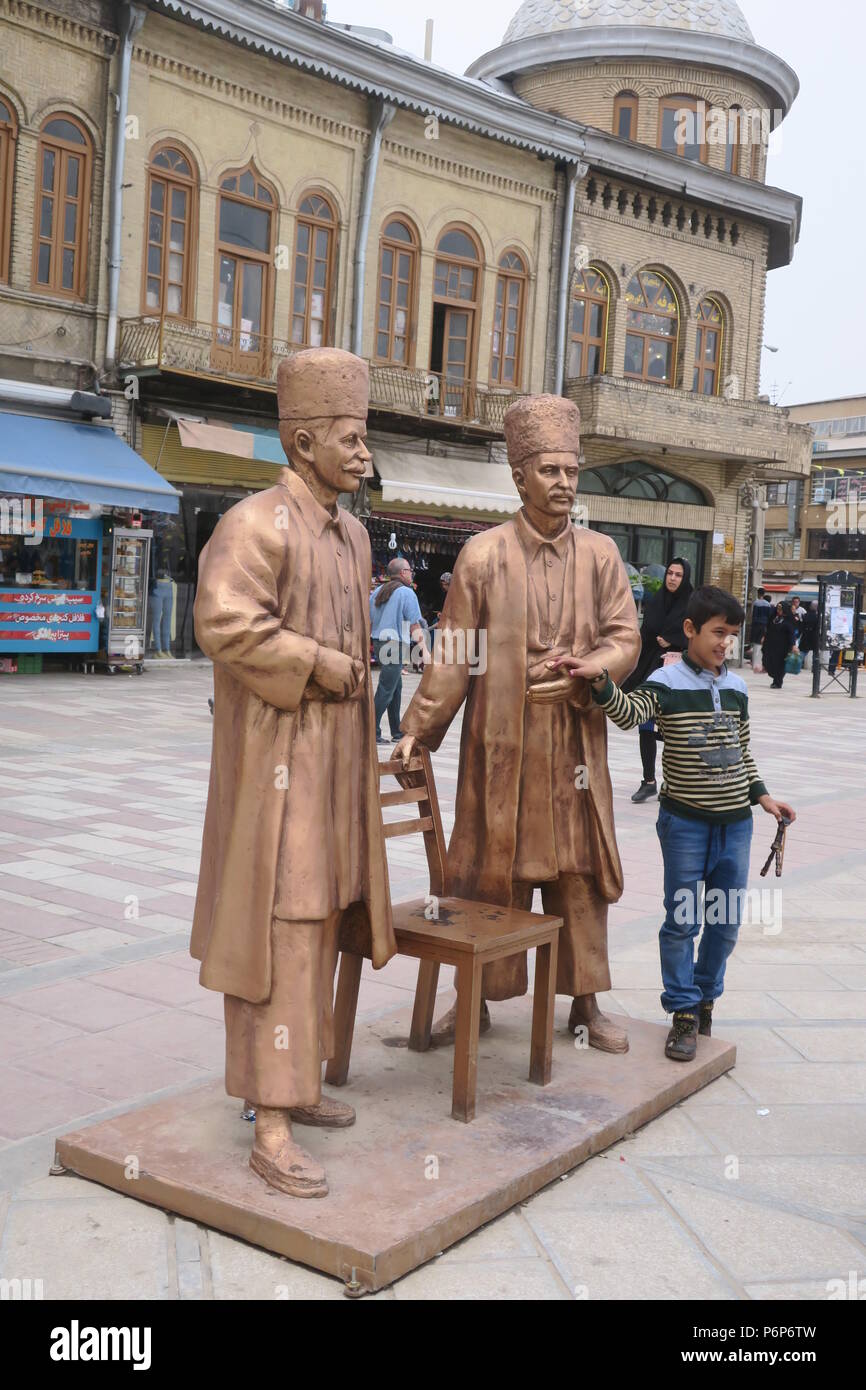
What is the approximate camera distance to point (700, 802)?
13.1 feet

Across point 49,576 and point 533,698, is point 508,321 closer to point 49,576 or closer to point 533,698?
point 49,576

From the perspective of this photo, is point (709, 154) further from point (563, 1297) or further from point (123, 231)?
point (563, 1297)

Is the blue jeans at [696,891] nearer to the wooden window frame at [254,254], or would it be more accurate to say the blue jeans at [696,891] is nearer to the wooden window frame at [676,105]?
the wooden window frame at [254,254]

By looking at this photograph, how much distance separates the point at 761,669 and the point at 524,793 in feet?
75.5

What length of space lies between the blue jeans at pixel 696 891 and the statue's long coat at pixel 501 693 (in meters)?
0.22

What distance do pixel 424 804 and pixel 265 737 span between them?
0.91 meters

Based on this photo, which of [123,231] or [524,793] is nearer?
[524,793]

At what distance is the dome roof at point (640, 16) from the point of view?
24188 millimetres

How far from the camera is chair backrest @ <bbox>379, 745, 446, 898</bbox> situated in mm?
3732

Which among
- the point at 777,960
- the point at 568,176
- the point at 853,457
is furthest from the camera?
the point at 853,457

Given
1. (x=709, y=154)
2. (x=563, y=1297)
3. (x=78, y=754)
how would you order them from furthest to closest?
(x=709, y=154)
(x=78, y=754)
(x=563, y=1297)

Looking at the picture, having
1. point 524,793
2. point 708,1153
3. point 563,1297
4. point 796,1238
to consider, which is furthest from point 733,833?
point 563,1297

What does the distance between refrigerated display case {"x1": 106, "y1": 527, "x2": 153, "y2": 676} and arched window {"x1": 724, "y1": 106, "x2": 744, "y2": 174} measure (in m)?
14.8

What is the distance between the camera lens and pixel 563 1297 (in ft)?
8.87
